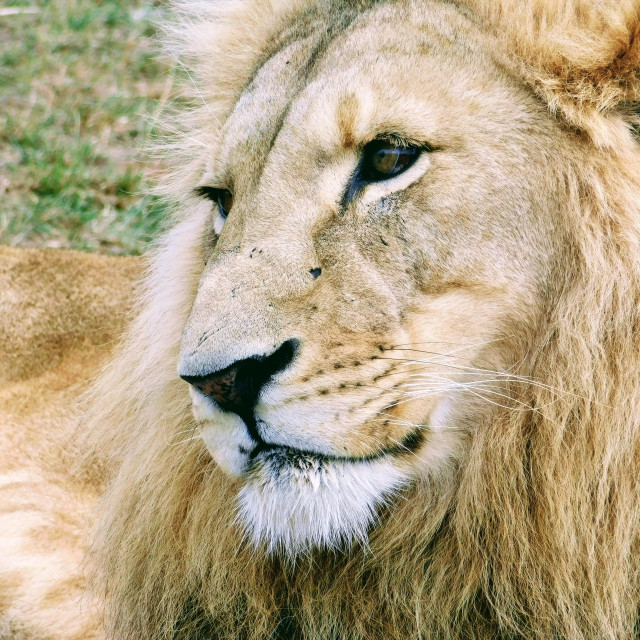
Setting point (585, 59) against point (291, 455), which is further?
point (585, 59)

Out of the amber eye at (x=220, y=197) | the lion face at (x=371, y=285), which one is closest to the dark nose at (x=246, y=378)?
the lion face at (x=371, y=285)

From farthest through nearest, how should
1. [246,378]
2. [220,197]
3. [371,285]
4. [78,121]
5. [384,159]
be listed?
[78,121], [220,197], [384,159], [371,285], [246,378]

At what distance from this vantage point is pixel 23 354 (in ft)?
Answer: 13.1

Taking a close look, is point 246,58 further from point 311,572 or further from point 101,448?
point 311,572

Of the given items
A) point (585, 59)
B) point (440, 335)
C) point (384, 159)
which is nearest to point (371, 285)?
point (440, 335)

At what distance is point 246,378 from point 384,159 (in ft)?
2.14

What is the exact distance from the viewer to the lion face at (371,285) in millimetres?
2004

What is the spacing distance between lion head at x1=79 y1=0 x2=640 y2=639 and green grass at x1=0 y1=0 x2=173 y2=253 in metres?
3.16

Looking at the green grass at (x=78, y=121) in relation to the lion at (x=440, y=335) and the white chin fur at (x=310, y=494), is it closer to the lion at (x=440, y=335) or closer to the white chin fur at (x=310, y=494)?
the lion at (x=440, y=335)

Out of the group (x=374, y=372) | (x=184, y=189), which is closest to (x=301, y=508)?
(x=374, y=372)

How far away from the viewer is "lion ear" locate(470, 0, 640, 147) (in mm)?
2162

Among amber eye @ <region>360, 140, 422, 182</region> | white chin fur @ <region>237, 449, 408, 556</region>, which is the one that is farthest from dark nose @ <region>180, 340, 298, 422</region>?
amber eye @ <region>360, 140, 422, 182</region>

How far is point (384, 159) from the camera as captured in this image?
7.31 ft

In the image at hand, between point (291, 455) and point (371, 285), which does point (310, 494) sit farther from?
point (371, 285)
